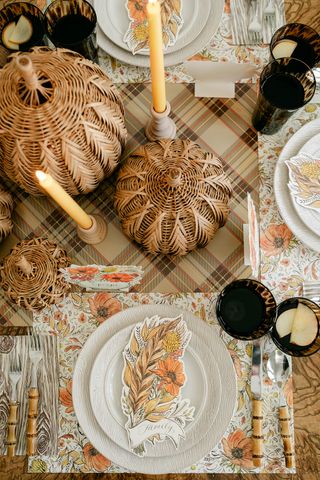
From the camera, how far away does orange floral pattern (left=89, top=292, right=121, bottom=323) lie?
0.92 m

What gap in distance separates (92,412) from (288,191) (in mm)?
557

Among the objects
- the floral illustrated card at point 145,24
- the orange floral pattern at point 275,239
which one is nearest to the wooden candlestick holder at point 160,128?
the floral illustrated card at point 145,24

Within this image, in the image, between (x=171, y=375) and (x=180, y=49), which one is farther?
(x=180, y=49)

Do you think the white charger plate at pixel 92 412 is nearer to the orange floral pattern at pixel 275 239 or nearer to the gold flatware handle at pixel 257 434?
the gold flatware handle at pixel 257 434

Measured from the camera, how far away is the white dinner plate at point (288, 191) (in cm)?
90

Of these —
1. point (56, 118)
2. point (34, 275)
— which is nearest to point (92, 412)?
point (34, 275)

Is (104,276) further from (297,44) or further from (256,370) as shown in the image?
(297,44)

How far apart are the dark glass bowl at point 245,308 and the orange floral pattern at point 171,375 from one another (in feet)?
0.37

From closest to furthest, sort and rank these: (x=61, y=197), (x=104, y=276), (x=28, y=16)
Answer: (x=61, y=197) → (x=104, y=276) → (x=28, y=16)

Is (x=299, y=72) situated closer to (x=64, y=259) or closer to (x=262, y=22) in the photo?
(x=262, y=22)

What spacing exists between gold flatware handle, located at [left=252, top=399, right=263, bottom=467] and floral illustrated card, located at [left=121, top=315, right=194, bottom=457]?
4.8 inches

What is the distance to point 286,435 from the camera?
853 mm

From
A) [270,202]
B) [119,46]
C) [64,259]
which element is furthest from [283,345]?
[119,46]

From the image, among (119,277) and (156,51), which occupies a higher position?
(156,51)
